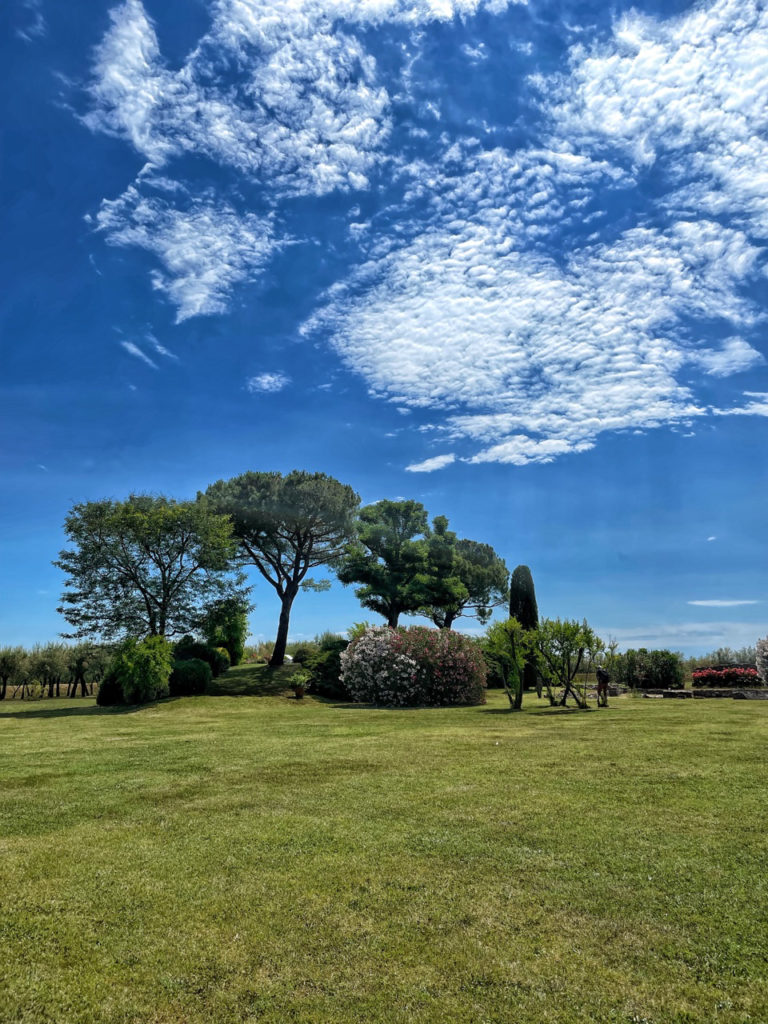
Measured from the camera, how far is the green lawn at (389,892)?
301cm

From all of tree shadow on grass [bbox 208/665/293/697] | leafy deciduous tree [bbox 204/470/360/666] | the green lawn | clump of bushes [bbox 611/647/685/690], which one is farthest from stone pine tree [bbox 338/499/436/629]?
the green lawn

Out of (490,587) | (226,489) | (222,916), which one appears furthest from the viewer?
(490,587)

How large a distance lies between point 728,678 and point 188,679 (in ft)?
78.2

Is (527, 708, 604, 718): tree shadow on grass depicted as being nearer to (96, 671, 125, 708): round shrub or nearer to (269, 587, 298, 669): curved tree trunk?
(96, 671, 125, 708): round shrub

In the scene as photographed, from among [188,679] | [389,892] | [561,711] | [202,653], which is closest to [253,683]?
[188,679]

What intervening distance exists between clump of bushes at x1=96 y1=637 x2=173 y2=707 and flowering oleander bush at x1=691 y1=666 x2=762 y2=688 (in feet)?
77.9

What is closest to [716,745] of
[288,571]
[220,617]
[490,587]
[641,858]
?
[641,858]

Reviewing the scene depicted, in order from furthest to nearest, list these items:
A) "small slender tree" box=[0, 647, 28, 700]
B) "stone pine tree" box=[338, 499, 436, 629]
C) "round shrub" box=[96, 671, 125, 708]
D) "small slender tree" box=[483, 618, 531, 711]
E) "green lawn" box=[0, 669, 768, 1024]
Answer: "stone pine tree" box=[338, 499, 436, 629] → "small slender tree" box=[0, 647, 28, 700] → "round shrub" box=[96, 671, 125, 708] → "small slender tree" box=[483, 618, 531, 711] → "green lawn" box=[0, 669, 768, 1024]

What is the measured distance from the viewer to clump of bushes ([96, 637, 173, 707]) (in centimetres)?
2166

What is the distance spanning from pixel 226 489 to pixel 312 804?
102 ft

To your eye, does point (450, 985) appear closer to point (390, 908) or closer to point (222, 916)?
point (390, 908)

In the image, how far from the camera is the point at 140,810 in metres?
6.12

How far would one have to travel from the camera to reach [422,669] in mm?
20938

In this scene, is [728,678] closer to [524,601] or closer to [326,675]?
[524,601]
